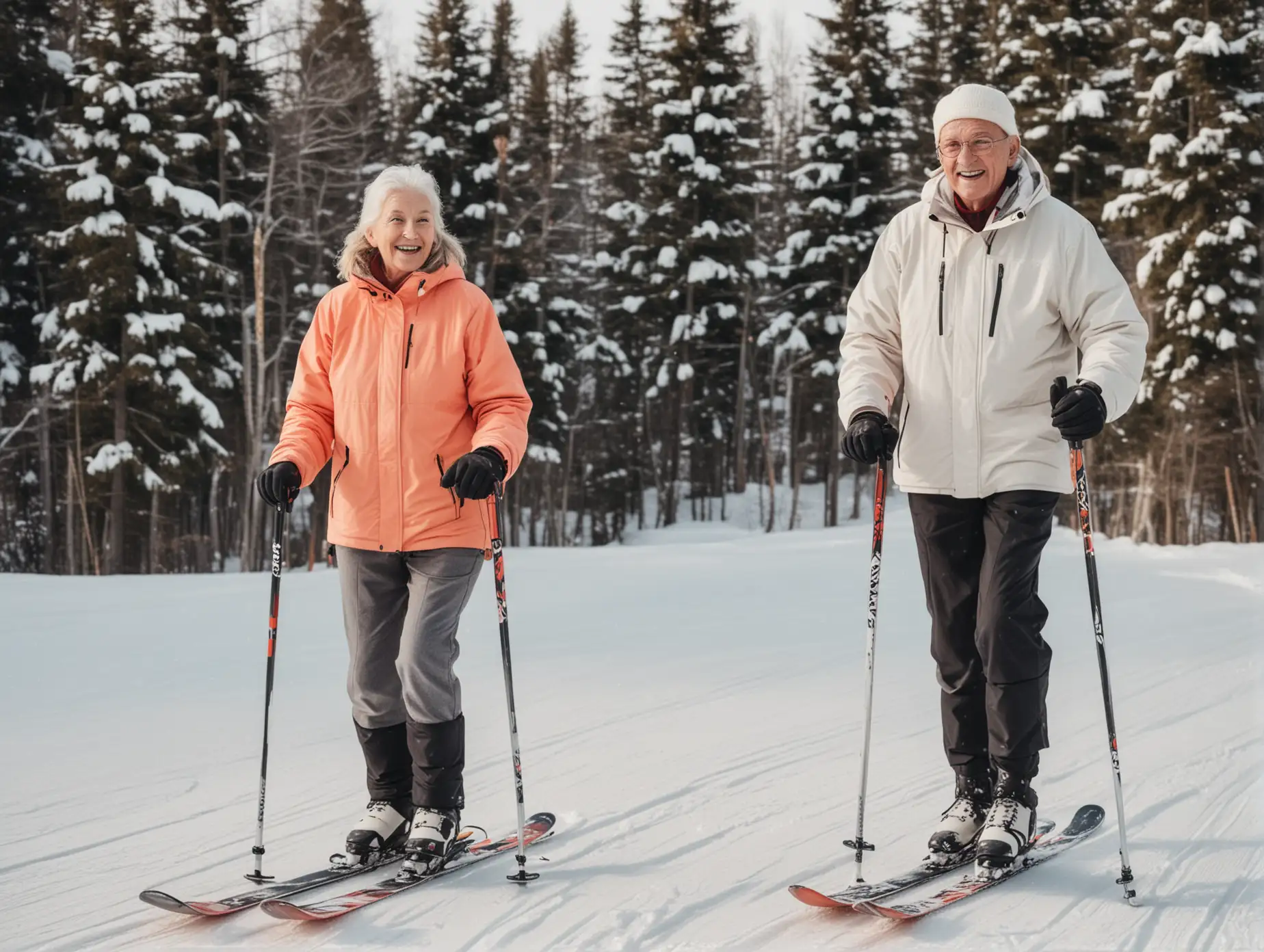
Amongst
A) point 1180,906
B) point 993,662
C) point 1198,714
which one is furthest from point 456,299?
point 1198,714

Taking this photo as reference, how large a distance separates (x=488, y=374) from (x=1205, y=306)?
18.9m

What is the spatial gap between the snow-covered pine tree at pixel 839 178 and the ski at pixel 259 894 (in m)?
22.4

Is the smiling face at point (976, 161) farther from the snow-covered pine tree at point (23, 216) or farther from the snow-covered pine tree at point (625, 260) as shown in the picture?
the snow-covered pine tree at point (625, 260)

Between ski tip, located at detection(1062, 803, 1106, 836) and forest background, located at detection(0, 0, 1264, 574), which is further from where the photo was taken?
forest background, located at detection(0, 0, 1264, 574)

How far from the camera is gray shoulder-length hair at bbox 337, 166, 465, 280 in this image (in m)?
3.18

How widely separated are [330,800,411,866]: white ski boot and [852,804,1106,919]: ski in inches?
52.6

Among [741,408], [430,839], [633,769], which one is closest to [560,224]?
[741,408]

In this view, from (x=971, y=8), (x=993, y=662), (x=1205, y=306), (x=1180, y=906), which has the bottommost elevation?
(x=1180, y=906)

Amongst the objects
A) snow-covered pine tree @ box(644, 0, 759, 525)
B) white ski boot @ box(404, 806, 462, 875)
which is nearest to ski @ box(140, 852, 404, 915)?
white ski boot @ box(404, 806, 462, 875)

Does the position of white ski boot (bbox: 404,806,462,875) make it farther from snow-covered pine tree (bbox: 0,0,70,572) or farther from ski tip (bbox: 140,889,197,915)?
snow-covered pine tree (bbox: 0,0,70,572)

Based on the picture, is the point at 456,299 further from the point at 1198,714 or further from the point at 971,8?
the point at 971,8

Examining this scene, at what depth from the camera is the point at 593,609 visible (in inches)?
324

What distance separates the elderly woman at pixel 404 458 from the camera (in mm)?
3104

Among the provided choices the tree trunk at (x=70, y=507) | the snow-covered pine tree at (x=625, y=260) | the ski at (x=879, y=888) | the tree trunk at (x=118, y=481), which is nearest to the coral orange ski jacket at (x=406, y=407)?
the ski at (x=879, y=888)
